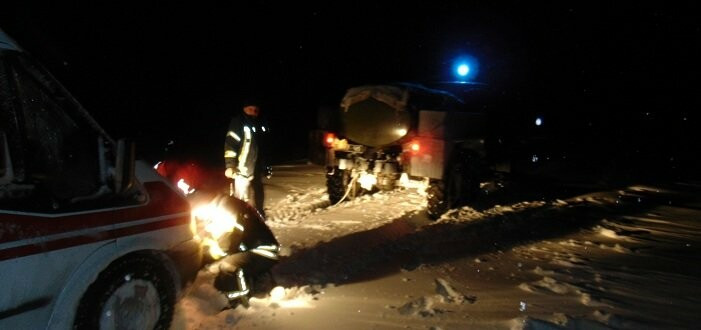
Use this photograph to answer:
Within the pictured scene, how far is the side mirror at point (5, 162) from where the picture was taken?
9.35 ft

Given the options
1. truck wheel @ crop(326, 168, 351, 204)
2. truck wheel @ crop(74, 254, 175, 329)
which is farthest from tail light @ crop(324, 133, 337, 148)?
truck wheel @ crop(74, 254, 175, 329)

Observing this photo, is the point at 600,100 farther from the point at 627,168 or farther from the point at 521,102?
the point at 521,102

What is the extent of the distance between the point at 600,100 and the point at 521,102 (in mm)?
24483

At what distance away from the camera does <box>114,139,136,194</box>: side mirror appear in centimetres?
324

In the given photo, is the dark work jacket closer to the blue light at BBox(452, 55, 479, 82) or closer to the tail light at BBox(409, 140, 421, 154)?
the tail light at BBox(409, 140, 421, 154)

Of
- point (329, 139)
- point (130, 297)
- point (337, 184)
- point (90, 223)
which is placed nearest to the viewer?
point (90, 223)

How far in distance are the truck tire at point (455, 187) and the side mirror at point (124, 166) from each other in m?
5.22

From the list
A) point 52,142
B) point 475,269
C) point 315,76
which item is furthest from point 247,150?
point 315,76

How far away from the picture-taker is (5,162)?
2.87m

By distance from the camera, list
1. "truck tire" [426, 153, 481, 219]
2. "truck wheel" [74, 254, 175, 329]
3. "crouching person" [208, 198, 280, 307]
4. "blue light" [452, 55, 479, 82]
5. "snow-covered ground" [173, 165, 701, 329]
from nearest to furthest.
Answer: "truck wheel" [74, 254, 175, 329] < "snow-covered ground" [173, 165, 701, 329] < "crouching person" [208, 198, 280, 307] < "truck tire" [426, 153, 481, 219] < "blue light" [452, 55, 479, 82]

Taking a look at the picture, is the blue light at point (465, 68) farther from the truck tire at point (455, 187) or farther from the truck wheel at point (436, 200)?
the truck wheel at point (436, 200)

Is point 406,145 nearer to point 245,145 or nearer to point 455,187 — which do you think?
point 455,187

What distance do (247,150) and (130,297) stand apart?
10.5 ft

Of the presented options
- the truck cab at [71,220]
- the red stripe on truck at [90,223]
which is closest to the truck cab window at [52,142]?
the truck cab at [71,220]
